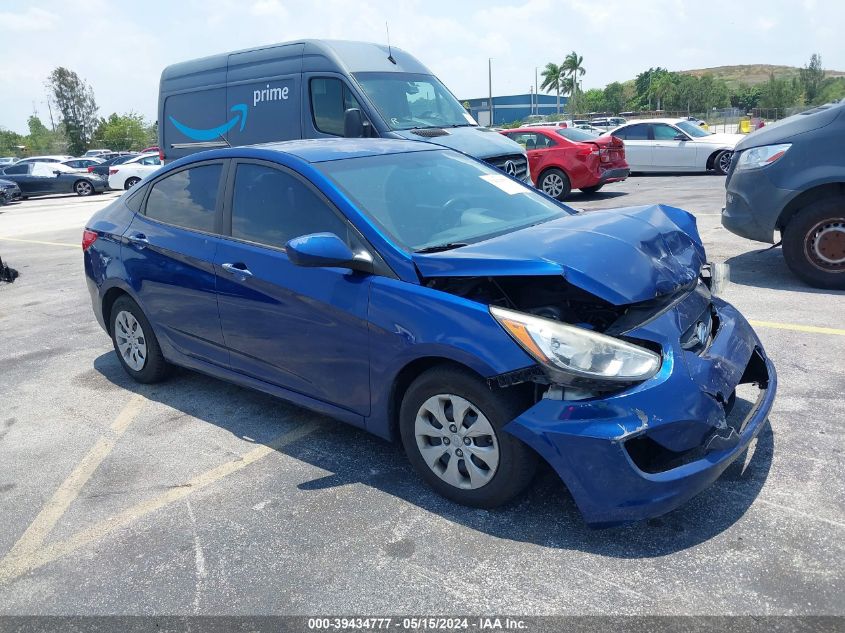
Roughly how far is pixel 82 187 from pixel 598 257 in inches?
1069

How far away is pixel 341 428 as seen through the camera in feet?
13.8

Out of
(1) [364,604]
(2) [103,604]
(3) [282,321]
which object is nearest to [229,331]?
(3) [282,321]

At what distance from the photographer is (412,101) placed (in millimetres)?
9719

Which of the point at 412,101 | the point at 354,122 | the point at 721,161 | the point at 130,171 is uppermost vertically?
the point at 412,101

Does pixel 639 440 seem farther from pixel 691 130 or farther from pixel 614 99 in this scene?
pixel 614 99

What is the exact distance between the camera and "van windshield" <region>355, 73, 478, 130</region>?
367 inches

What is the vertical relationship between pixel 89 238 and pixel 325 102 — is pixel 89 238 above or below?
below

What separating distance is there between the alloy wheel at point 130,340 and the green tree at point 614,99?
429 ft

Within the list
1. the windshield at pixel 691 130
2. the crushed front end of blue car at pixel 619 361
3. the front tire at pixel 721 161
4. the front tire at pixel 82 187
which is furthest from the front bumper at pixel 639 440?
the front tire at pixel 82 187

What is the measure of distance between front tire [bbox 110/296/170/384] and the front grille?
5244 mm

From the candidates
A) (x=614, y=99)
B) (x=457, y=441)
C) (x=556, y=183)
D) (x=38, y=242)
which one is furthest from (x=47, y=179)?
(x=614, y=99)

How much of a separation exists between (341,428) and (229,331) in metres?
0.85

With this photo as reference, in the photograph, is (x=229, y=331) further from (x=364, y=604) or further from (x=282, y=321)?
(x=364, y=604)

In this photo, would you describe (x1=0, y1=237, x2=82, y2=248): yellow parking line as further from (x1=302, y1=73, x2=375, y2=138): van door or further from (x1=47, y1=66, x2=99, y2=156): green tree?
(x1=47, y1=66, x2=99, y2=156): green tree
